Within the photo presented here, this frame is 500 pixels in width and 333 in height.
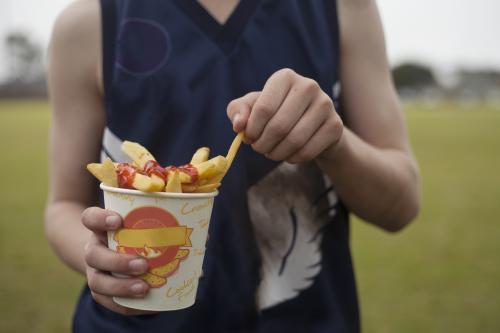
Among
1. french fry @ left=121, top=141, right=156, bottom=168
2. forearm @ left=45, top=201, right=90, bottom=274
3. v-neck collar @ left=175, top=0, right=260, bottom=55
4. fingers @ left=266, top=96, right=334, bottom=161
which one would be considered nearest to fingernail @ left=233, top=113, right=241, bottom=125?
fingers @ left=266, top=96, right=334, bottom=161

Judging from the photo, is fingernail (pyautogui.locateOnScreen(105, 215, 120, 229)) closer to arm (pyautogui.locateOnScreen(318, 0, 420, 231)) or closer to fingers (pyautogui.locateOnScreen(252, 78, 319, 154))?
fingers (pyautogui.locateOnScreen(252, 78, 319, 154))

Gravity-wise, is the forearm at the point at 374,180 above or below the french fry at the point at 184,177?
below

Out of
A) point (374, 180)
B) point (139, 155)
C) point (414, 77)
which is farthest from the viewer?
point (414, 77)

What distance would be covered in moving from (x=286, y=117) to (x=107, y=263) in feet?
1.57

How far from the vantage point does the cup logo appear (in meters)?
1.18

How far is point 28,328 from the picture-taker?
4188mm

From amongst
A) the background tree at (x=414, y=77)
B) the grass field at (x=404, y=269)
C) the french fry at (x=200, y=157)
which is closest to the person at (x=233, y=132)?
the french fry at (x=200, y=157)

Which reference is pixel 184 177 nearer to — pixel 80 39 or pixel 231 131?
pixel 231 131

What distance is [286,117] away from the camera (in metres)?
1.14

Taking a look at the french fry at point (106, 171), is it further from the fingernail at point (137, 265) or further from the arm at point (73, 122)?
the arm at point (73, 122)

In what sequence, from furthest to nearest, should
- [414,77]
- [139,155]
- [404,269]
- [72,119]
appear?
[414,77] < [404,269] < [72,119] < [139,155]

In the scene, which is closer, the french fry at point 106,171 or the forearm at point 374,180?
the french fry at point 106,171

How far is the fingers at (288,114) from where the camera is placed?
1141 mm

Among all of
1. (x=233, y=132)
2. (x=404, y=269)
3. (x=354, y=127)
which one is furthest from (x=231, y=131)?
(x=404, y=269)
